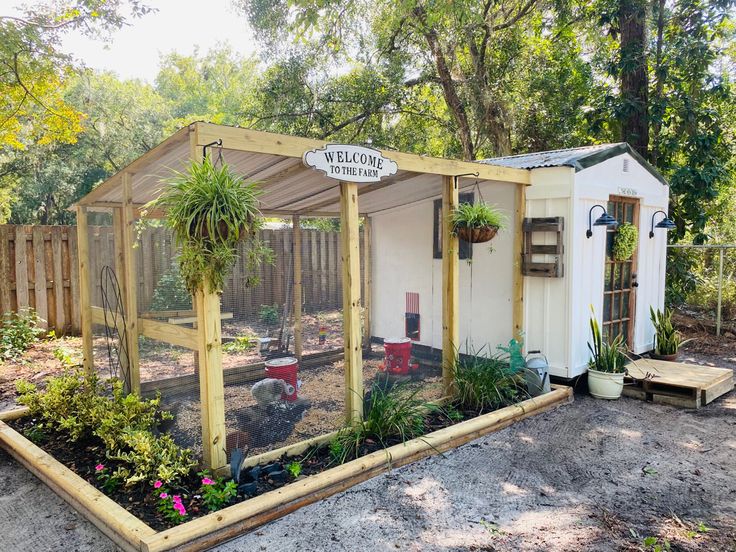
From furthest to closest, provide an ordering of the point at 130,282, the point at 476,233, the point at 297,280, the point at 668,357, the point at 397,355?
the point at 668,357, the point at 297,280, the point at 397,355, the point at 476,233, the point at 130,282

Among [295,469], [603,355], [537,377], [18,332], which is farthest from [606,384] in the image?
[18,332]

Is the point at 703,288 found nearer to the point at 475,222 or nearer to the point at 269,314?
the point at 475,222

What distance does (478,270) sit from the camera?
18.5ft

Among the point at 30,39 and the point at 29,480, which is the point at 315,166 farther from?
the point at 30,39

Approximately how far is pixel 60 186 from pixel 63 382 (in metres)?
8.57

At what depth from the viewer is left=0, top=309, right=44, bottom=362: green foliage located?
6.54 meters

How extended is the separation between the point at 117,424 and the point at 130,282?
109 centimetres

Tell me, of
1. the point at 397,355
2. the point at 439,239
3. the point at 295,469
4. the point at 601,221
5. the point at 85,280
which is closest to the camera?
the point at 295,469

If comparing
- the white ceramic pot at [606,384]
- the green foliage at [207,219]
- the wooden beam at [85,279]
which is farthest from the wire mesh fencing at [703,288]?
the wooden beam at [85,279]

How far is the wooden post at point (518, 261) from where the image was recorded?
5.15 meters

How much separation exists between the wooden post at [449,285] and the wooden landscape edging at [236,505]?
57 centimetres

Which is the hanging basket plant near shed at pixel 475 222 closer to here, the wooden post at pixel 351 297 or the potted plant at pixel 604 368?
the wooden post at pixel 351 297

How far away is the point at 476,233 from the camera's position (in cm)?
431

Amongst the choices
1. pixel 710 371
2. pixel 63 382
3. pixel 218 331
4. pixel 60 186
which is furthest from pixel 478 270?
pixel 60 186
